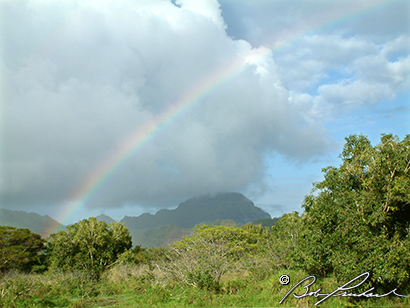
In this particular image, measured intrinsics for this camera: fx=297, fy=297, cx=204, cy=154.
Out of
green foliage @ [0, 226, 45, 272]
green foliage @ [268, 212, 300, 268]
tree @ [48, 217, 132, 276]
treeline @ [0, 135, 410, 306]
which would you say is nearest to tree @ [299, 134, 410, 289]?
treeline @ [0, 135, 410, 306]

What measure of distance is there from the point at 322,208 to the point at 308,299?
12.9 feet

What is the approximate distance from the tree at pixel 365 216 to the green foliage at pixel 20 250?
35.5 metres

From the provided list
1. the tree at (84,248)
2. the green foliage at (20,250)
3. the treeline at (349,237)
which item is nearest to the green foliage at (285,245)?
the treeline at (349,237)

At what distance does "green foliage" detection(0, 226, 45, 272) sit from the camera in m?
34.6

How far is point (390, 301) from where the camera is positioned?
11.7 m

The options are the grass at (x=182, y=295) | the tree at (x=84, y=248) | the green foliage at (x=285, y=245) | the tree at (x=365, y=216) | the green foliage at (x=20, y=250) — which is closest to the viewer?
the tree at (x=365, y=216)

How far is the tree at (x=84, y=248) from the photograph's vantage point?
3066 centimetres

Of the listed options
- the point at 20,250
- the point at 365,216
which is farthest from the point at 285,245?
the point at 20,250

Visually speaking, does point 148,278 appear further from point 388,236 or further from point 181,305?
point 388,236

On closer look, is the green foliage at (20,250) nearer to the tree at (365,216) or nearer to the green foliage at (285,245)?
the green foliage at (285,245)

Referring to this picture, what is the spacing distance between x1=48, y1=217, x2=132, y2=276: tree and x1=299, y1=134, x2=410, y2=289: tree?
24.7 meters

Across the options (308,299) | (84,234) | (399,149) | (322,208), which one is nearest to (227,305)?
(308,299)

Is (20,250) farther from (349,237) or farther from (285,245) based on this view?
(349,237)

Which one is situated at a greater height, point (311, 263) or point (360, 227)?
point (360, 227)
